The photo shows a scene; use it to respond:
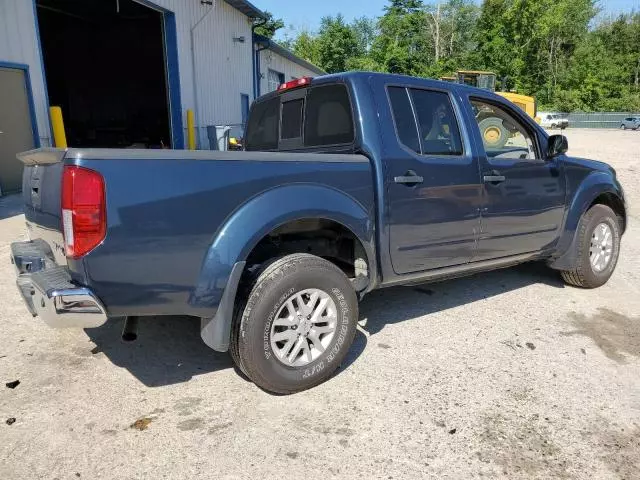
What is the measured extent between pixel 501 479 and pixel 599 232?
11.7 feet

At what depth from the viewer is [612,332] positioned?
3990 mm

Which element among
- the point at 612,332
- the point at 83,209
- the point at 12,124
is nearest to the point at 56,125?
the point at 12,124

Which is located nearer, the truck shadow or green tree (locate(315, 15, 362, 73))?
the truck shadow

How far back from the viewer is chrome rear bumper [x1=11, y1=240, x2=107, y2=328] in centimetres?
238

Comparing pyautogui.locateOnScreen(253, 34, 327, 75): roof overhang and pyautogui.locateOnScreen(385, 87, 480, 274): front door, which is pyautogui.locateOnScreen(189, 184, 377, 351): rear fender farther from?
pyautogui.locateOnScreen(253, 34, 327, 75): roof overhang

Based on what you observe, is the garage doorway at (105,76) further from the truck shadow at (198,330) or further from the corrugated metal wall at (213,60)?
the truck shadow at (198,330)

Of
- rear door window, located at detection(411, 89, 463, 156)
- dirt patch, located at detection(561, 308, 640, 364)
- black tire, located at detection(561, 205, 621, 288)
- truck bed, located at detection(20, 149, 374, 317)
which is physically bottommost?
dirt patch, located at detection(561, 308, 640, 364)

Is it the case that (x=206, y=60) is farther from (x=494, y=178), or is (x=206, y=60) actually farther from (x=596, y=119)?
(x=596, y=119)

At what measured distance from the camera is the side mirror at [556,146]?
14.3 ft

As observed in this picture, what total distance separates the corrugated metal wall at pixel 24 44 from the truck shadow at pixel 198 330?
720 cm

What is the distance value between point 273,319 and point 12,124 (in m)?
8.91

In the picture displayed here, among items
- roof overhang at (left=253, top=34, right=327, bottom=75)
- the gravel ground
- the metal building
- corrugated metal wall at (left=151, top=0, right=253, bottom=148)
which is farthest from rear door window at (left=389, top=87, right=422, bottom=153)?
roof overhang at (left=253, top=34, right=327, bottom=75)

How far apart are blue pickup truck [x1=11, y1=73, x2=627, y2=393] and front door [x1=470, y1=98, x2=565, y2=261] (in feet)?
0.06

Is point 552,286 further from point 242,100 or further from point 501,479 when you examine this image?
point 242,100
